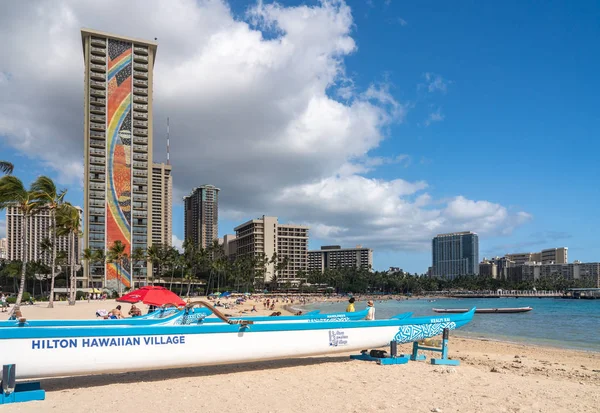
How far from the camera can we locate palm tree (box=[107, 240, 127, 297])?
241 ft

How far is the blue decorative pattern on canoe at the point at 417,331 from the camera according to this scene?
37.9ft

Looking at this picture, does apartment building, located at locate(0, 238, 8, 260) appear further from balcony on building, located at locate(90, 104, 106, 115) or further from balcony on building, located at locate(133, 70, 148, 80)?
balcony on building, located at locate(133, 70, 148, 80)

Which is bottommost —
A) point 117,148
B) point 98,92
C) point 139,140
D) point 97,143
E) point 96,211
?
point 96,211

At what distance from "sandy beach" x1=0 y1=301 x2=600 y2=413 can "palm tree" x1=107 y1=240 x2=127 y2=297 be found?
223 ft

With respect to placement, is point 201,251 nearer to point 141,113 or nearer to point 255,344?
point 141,113

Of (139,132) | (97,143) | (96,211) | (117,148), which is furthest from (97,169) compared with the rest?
(139,132)

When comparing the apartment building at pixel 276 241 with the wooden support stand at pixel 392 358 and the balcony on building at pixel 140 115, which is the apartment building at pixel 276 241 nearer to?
the balcony on building at pixel 140 115

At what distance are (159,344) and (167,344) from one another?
14 centimetres

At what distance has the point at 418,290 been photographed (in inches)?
6757

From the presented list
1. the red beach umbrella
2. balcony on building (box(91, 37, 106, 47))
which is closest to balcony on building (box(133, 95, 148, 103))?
balcony on building (box(91, 37, 106, 47))

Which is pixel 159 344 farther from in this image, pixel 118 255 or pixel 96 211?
pixel 96 211

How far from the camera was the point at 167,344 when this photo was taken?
8602mm

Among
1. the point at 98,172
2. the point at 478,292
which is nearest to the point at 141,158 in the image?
the point at 98,172

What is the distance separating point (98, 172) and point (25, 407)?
86.1m
